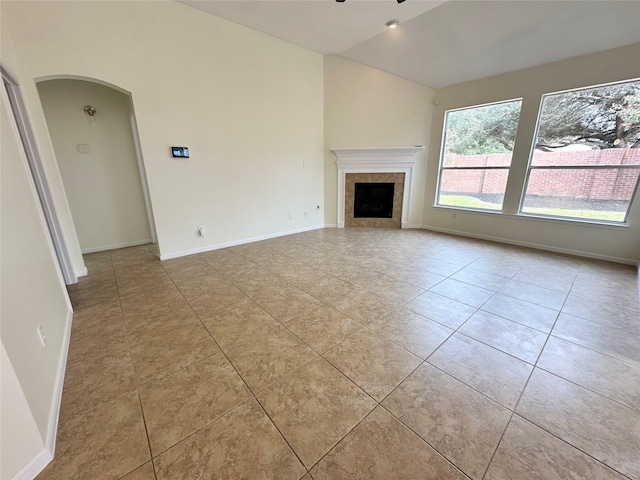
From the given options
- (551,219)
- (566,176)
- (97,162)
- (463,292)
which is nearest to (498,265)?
(463,292)

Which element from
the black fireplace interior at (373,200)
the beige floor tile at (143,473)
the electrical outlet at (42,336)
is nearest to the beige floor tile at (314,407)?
the beige floor tile at (143,473)

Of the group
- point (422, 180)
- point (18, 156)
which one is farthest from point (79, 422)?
point (422, 180)

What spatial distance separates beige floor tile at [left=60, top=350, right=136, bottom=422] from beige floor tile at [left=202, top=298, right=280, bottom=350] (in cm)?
57

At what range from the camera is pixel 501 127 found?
4262 mm

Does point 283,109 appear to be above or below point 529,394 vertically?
above

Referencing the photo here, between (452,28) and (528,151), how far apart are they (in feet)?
7.04

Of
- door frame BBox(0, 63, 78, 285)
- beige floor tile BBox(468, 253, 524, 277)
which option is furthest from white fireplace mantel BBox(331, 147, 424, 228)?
door frame BBox(0, 63, 78, 285)

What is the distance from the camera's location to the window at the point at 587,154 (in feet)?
10.8

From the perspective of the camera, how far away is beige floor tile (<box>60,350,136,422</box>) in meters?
1.46

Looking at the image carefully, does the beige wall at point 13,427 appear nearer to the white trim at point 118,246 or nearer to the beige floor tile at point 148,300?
the beige floor tile at point 148,300

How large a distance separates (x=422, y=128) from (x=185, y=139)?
425cm

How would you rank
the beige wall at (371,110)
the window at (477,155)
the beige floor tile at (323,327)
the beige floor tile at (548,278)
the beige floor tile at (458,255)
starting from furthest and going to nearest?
the beige wall at (371,110) → the window at (477,155) → the beige floor tile at (458,255) → the beige floor tile at (548,278) → the beige floor tile at (323,327)

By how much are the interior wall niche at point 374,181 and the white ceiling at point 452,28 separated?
6.28 ft

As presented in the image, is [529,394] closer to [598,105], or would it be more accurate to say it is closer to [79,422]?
[79,422]
